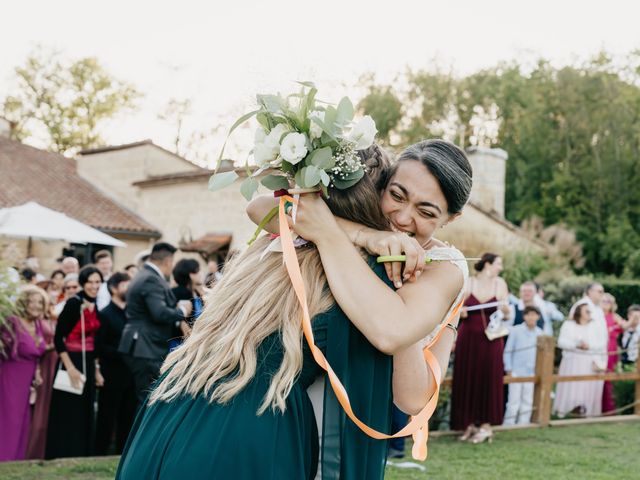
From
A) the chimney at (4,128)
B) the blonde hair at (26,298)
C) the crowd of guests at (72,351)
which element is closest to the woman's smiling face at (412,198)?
the crowd of guests at (72,351)

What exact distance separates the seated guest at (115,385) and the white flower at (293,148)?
629 cm

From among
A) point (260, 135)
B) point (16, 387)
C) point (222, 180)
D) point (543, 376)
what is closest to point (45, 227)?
point (16, 387)

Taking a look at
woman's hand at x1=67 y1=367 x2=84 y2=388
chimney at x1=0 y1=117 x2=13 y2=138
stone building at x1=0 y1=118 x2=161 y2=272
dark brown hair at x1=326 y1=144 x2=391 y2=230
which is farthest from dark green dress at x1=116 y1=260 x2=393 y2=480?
chimney at x1=0 y1=117 x2=13 y2=138

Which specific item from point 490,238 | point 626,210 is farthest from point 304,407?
point 626,210

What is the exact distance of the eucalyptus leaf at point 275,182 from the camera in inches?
95.7

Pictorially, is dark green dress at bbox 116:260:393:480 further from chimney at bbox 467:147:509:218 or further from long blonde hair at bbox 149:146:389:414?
chimney at bbox 467:147:509:218

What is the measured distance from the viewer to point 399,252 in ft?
7.52

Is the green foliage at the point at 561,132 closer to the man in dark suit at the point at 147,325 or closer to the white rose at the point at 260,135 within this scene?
the man in dark suit at the point at 147,325

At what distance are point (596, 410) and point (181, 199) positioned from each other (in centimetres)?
1557

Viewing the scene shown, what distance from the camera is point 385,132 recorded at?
43.1 meters

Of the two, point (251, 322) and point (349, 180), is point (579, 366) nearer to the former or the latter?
point (349, 180)

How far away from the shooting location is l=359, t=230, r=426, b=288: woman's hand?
2291 millimetres

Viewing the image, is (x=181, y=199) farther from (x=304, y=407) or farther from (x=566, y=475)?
(x=304, y=407)


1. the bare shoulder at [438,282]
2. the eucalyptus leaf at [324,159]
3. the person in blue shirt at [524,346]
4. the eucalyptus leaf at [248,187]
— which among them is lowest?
the person in blue shirt at [524,346]
